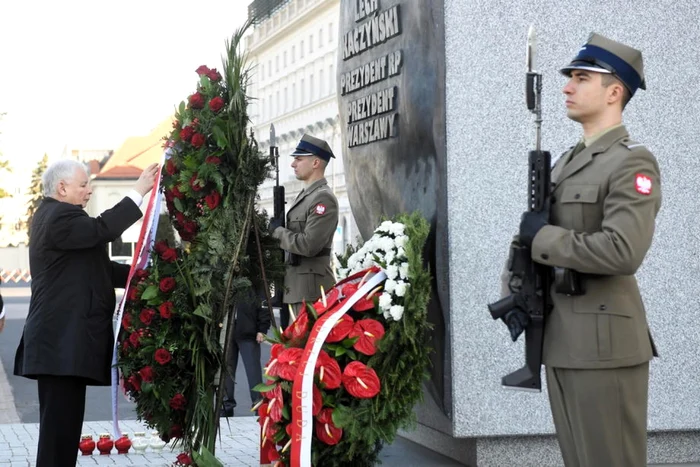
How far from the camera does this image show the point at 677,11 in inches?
283

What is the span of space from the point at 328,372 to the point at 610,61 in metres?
2.33

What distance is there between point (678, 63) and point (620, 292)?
3.31 metres

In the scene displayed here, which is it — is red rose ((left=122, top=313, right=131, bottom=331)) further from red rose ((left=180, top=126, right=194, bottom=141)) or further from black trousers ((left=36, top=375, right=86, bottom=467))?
red rose ((left=180, top=126, right=194, bottom=141))

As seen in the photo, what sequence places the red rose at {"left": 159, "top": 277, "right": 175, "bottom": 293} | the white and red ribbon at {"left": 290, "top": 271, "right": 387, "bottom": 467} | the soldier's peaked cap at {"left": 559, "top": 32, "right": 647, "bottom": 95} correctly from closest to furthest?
the soldier's peaked cap at {"left": 559, "top": 32, "right": 647, "bottom": 95} < the white and red ribbon at {"left": 290, "top": 271, "right": 387, "bottom": 467} < the red rose at {"left": 159, "top": 277, "right": 175, "bottom": 293}

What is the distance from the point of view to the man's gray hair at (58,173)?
22.0 feet

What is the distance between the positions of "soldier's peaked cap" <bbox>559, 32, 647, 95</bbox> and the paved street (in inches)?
138

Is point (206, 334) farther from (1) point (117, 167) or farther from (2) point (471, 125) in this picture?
(1) point (117, 167)

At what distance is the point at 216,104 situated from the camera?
6.87 m

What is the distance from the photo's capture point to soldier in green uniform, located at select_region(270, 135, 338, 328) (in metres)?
8.10

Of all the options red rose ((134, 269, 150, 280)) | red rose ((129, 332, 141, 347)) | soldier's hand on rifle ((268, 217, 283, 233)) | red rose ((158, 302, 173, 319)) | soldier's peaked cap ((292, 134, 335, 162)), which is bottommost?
red rose ((129, 332, 141, 347))

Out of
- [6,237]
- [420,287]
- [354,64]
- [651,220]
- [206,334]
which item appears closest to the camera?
[651,220]

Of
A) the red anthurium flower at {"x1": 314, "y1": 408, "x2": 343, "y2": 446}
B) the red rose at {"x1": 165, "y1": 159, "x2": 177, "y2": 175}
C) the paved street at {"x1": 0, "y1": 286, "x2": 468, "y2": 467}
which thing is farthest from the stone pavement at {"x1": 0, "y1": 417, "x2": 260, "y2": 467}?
the red rose at {"x1": 165, "y1": 159, "x2": 177, "y2": 175}

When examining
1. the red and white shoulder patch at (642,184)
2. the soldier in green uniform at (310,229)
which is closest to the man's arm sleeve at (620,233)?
the red and white shoulder patch at (642,184)

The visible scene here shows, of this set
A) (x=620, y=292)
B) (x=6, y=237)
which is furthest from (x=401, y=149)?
(x=6, y=237)
